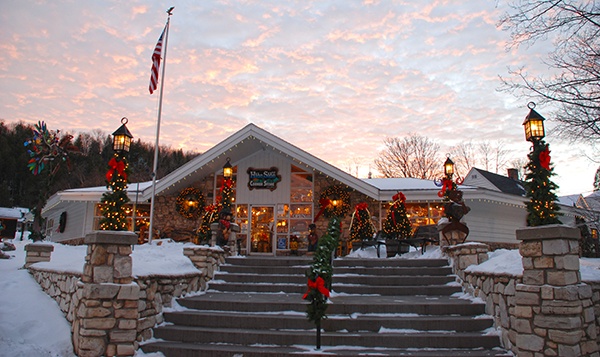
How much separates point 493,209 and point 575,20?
905 cm

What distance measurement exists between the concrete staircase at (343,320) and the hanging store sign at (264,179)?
Answer: 675 centimetres

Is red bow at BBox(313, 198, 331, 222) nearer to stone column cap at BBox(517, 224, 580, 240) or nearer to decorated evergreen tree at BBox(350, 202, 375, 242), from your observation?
decorated evergreen tree at BBox(350, 202, 375, 242)

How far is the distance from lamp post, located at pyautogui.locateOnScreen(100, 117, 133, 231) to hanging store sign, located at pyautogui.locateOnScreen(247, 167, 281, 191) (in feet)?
26.9

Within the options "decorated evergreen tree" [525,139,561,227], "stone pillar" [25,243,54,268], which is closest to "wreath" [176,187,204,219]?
"stone pillar" [25,243,54,268]

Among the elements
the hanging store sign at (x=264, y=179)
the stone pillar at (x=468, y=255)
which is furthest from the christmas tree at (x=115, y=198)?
the hanging store sign at (x=264, y=179)

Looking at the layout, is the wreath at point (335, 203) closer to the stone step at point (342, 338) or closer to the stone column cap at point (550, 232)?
the stone step at point (342, 338)

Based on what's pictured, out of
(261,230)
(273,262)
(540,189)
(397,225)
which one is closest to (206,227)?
(261,230)

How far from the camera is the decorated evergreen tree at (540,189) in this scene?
551 centimetres

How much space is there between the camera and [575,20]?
7094mm

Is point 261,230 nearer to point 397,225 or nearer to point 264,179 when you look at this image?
point 264,179

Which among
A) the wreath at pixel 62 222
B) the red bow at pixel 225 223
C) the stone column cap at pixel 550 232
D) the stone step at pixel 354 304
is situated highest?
the wreath at pixel 62 222

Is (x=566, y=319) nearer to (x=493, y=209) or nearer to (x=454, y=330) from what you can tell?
(x=454, y=330)

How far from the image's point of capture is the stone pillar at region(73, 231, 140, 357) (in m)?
5.77

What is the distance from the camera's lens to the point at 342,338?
594cm
